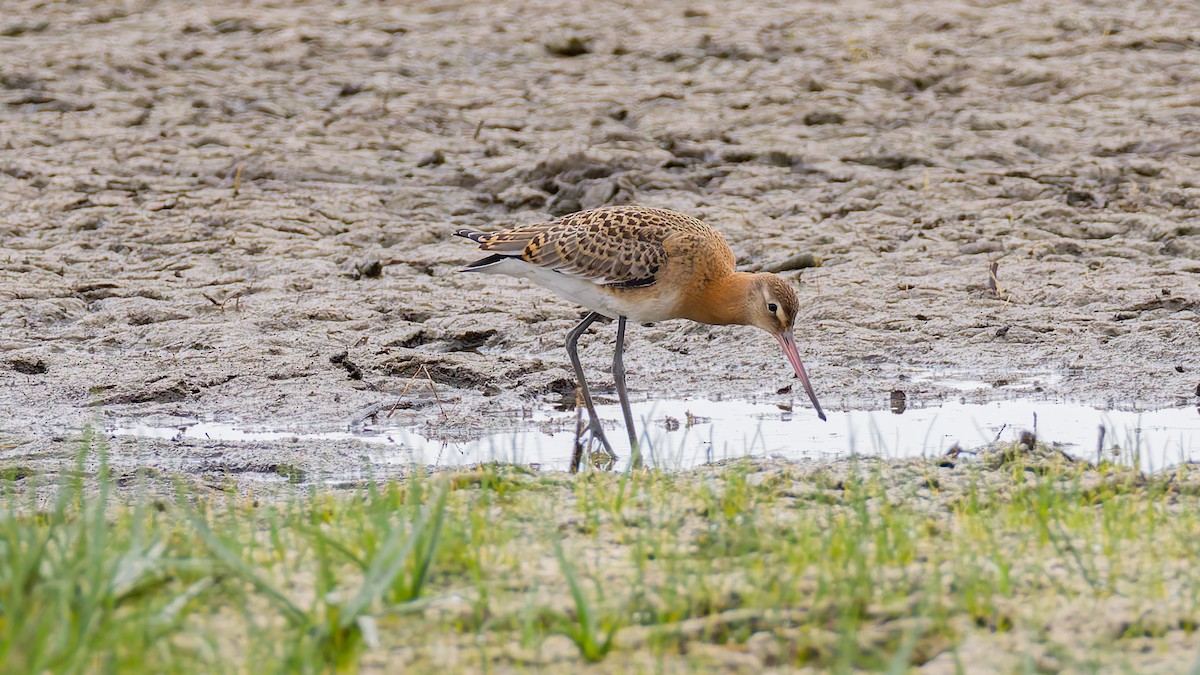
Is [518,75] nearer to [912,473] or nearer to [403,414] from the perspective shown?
[403,414]

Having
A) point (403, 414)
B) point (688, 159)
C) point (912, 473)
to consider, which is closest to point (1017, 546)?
point (912, 473)

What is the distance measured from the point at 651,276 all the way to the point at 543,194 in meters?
4.16

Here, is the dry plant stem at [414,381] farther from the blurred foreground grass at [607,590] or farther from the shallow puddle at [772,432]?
the blurred foreground grass at [607,590]

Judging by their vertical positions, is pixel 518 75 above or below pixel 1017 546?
above

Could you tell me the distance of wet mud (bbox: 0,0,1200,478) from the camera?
8.05 m

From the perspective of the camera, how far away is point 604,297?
7.08 meters

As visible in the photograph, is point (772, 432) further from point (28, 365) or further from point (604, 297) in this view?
point (28, 365)

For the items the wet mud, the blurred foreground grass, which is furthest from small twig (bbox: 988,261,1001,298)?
the blurred foreground grass

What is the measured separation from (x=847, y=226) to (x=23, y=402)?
18.4ft

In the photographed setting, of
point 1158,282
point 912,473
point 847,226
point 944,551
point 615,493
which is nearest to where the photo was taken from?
point 944,551

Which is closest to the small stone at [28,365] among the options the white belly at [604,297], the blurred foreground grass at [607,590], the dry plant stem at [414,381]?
the dry plant stem at [414,381]

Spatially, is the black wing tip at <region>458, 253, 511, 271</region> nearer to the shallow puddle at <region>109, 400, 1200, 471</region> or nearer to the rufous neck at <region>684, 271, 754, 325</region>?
the shallow puddle at <region>109, 400, 1200, 471</region>

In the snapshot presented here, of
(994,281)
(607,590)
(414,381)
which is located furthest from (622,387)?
(607,590)

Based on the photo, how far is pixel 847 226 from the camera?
1048cm
